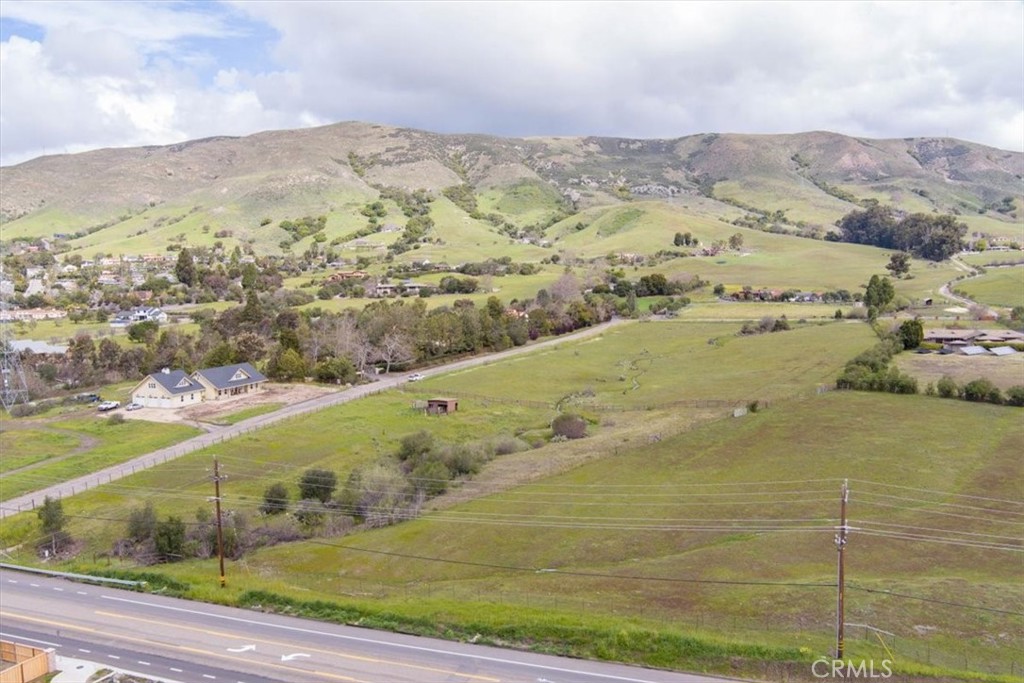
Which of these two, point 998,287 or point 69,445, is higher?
point 998,287

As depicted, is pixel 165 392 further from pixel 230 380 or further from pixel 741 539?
pixel 741 539

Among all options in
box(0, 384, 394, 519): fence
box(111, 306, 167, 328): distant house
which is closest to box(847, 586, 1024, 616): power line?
box(0, 384, 394, 519): fence

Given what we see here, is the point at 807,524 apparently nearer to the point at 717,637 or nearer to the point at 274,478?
the point at 717,637

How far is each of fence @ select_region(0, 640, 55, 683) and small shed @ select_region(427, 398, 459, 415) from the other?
4122cm

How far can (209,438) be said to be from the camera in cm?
5703

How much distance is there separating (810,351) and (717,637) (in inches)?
2220

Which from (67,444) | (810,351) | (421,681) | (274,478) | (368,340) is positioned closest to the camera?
(421,681)

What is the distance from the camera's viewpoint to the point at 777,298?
11738 cm

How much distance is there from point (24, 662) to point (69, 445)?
39530mm

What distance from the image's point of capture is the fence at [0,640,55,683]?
74.6ft

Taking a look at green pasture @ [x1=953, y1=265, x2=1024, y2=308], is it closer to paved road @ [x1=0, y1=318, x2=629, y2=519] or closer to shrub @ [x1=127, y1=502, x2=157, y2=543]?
paved road @ [x1=0, y1=318, x2=629, y2=519]

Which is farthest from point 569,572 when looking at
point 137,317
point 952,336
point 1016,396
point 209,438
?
point 137,317

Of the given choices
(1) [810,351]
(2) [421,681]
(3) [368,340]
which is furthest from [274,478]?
(1) [810,351]

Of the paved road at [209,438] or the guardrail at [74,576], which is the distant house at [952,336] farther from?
the guardrail at [74,576]
